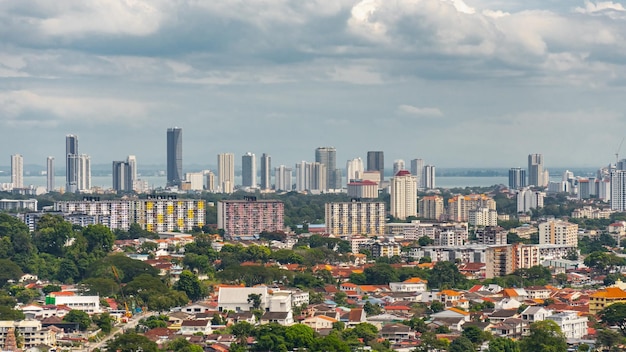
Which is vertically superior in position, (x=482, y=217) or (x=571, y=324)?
(x=482, y=217)

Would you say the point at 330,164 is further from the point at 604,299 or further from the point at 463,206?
the point at 604,299

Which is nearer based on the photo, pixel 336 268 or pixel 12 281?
pixel 12 281

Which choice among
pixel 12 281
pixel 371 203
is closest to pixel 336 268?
pixel 12 281

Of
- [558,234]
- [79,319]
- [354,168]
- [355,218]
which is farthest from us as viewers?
[354,168]

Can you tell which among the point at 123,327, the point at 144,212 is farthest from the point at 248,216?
the point at 123,327

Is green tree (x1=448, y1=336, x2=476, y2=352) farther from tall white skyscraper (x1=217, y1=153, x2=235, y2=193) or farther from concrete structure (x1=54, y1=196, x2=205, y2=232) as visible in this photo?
tall white skyscraper (x1=217, y1=153, x2=235, y2=193)

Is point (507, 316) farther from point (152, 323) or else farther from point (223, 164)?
point (223, 164)
